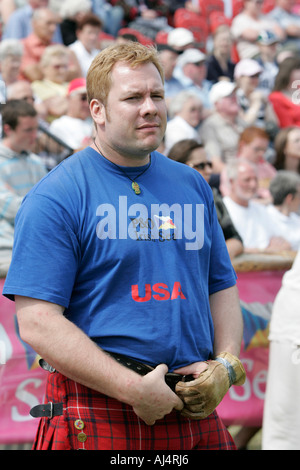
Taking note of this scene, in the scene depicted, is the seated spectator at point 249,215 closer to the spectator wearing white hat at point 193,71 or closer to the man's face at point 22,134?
the man's face at point 22,134

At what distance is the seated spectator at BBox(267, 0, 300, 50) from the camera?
1330cm

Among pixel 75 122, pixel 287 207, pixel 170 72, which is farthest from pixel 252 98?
pixel 287 207

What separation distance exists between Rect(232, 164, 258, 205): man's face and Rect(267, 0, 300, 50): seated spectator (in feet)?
23.1

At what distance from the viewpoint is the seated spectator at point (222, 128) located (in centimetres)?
872

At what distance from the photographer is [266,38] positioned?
12211 mm

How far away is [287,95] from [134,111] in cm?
755

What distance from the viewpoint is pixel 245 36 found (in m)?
12.3

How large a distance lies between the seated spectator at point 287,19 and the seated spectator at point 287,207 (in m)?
6.58

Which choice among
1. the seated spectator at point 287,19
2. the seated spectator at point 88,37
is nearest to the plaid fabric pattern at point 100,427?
the seated spectator at point 88,37

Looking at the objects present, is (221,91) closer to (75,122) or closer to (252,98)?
(252,98)
